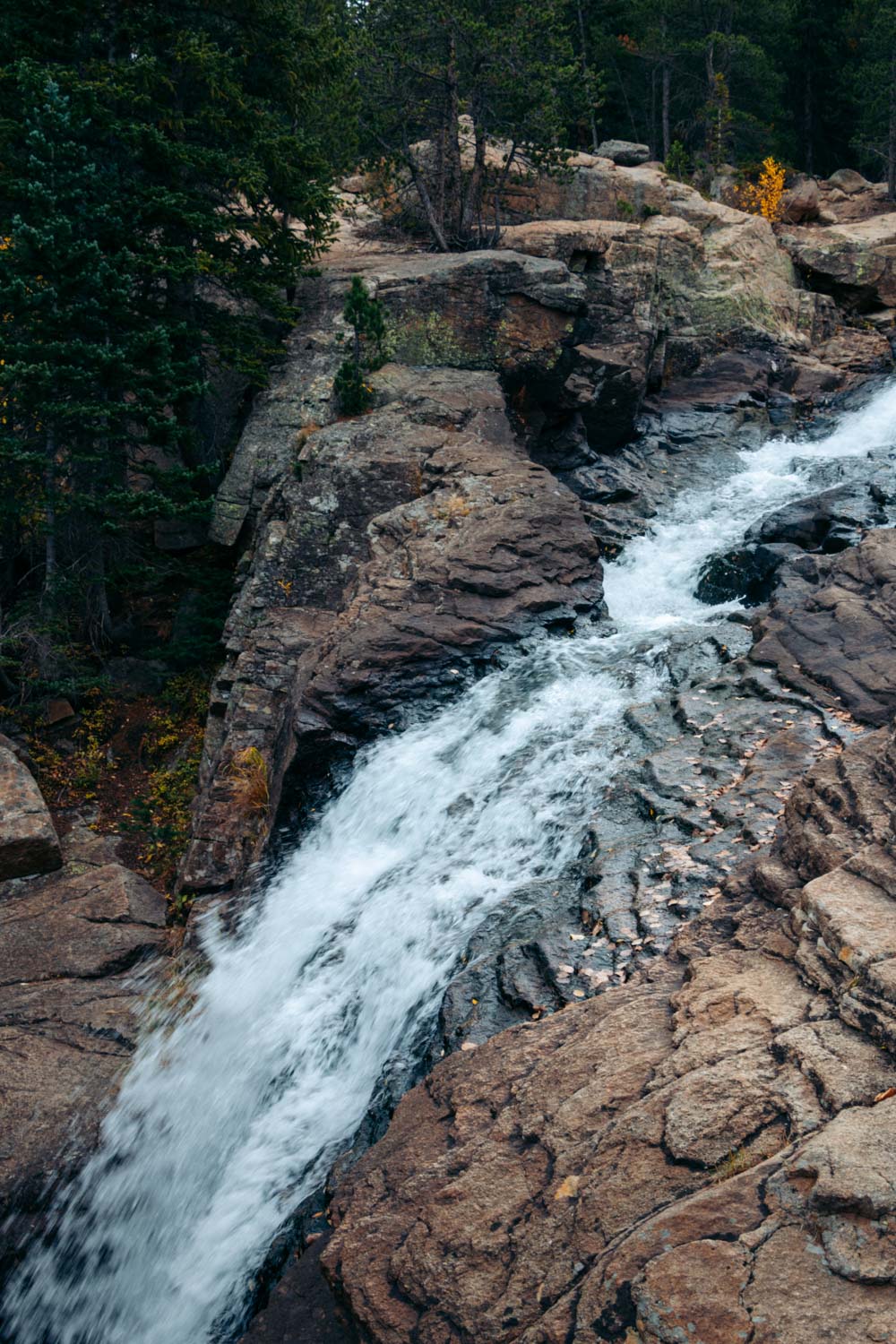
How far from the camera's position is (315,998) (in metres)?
7.79

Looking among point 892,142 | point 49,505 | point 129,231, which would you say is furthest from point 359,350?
point 892,142

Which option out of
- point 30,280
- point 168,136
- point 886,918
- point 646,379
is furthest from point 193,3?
point 886,918

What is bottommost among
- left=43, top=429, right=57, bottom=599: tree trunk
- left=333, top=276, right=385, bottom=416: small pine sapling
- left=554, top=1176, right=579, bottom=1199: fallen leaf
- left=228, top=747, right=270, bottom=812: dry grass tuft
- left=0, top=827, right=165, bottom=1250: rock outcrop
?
left=0, top=827, right=165, bottom=1250: rock outcrop

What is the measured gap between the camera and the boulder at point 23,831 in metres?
12.2

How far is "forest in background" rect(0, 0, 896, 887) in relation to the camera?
47.4 ft

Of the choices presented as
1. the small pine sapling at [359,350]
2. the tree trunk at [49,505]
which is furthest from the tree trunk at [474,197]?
the tree trunk at [49,505]

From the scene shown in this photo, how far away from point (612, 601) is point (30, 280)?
35.1 feet

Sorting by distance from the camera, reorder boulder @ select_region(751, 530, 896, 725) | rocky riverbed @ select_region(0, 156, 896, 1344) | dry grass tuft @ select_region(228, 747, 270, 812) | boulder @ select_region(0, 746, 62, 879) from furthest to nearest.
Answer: boulder @ select_region(0, 746, 62, 879)
dry grass tuft @ select_region(228, 747, 270, 812)
boulder @ select_region(751, 530, 896, 725)
rocky riverbed @ select_region(0, 156, 896, 1344)

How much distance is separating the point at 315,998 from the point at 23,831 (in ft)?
21.3

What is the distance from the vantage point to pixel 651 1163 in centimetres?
429

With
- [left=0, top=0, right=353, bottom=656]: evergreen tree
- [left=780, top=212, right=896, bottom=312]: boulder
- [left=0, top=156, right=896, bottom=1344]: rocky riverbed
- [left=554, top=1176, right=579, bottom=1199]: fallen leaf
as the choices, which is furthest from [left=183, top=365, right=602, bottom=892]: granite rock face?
[left=780, top=212, right=896, bottom=312]: boulder

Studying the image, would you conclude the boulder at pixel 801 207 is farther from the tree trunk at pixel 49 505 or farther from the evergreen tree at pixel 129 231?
the tree trunk at pixel 49 505

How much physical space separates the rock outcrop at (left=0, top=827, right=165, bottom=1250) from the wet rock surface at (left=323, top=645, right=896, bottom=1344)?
150 inches

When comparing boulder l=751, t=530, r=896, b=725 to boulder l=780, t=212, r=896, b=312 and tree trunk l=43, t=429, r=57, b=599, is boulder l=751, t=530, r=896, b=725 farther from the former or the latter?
boulder l=780, t=212, r=896, b=312
